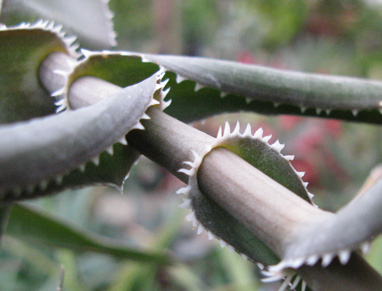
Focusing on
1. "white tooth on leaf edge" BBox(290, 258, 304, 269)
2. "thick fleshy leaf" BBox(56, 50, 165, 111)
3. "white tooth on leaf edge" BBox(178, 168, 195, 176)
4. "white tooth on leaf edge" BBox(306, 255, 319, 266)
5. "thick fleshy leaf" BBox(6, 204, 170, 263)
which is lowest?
"thick fleshy leaf" BBox(6, 204, 170, 263)

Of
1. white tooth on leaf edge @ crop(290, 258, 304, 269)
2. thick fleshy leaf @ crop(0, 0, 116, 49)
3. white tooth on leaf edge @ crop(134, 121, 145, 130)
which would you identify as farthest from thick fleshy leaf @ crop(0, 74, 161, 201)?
thick fleshy leaf @ crop(0, 0, 116, 49)

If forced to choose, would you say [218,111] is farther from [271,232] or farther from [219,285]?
[219,285]

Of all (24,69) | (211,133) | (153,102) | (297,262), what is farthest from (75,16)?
(211,133)

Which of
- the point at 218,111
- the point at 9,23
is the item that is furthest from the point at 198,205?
the point at 9,23

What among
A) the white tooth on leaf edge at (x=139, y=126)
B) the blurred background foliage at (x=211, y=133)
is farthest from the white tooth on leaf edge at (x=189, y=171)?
the blurred background foliage at (x=211, y=133)

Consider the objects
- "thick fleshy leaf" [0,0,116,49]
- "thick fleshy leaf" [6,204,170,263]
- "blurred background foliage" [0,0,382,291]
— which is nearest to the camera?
"thick fleshy leaf" [0,0,116,49]

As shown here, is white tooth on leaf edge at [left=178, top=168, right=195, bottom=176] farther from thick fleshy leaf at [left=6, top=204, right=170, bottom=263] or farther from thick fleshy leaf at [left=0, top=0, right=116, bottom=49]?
thick fleshy leaf at [left=6, top=204, right=170, bottom=263]

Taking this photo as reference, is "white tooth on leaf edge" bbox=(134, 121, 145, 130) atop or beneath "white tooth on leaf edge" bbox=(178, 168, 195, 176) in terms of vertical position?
atop
